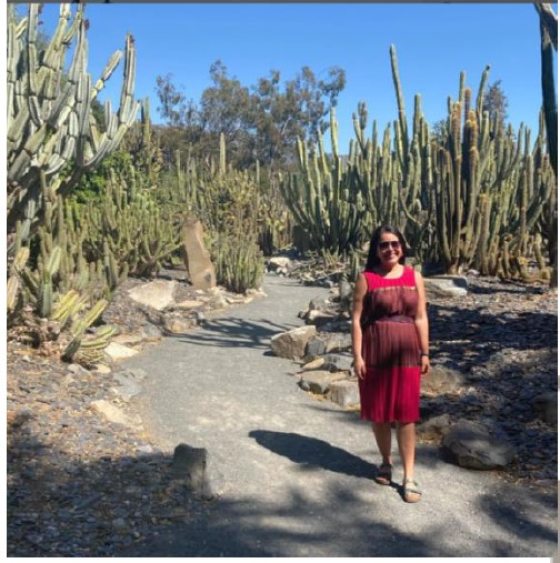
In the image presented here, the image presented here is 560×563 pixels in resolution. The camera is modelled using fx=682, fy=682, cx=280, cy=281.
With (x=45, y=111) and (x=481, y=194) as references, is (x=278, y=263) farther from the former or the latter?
(x=45, y=111)

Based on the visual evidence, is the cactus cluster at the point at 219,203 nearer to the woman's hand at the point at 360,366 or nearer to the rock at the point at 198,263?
the rock at the point at 198,263

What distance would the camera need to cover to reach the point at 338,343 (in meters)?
6.23

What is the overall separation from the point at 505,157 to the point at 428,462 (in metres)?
7.21

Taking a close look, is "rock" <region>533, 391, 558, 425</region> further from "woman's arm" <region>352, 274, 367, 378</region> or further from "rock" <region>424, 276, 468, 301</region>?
"rock" <region>424, 276, 468, 301</region>

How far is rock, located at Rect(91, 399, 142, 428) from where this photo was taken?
13.9 feet

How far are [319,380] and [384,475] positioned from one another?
179 cm

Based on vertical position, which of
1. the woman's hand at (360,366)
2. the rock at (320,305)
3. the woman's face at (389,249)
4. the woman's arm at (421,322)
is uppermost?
the woman's face at (389,249)

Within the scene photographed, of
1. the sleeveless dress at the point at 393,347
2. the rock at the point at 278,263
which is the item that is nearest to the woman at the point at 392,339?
the sleeveless dress at the point at 393,347

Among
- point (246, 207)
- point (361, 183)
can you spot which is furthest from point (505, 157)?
point (246, 207)

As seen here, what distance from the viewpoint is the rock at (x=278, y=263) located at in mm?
13492

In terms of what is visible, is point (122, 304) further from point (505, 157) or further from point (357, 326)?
point (505, 157)

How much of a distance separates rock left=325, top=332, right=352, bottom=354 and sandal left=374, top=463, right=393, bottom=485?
2.68 meters

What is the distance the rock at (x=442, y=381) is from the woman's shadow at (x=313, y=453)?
113 centimetres

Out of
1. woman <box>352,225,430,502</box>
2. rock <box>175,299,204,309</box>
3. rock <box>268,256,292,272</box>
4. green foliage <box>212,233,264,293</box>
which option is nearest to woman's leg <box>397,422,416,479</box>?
woman <box>352,225,430,502</box>
